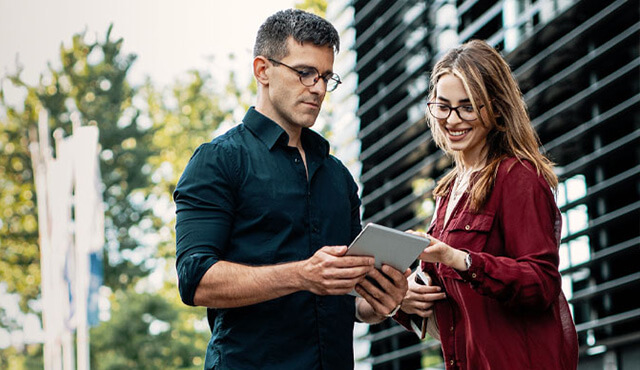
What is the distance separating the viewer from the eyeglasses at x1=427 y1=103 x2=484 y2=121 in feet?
9.83

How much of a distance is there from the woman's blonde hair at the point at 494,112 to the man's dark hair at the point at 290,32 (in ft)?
1.27

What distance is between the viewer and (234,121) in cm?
2308

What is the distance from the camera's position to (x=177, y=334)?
19734 millimetres

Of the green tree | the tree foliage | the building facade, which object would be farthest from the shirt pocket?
the tree foliage

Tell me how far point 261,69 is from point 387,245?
0.82m

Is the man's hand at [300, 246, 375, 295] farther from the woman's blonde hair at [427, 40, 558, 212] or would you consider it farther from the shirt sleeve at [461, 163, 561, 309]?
the woman's blonde hair at [427, 40, 558, 212]

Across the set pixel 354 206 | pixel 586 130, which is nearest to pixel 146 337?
pixel 586 130

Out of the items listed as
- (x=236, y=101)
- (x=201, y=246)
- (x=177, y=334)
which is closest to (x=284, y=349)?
(x=201, y=246)

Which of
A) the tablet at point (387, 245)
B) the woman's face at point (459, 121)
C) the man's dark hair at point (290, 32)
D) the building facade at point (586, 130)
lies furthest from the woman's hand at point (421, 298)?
the building facade at point (586, 130)

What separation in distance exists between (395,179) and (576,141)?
2614 millimetres

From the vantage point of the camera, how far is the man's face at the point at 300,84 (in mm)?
3082

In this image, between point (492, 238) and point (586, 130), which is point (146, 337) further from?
point (492, 238)

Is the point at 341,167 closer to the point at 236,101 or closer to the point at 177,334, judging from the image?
the point at 177,334

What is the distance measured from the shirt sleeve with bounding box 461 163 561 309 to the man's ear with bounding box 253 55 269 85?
823mm
